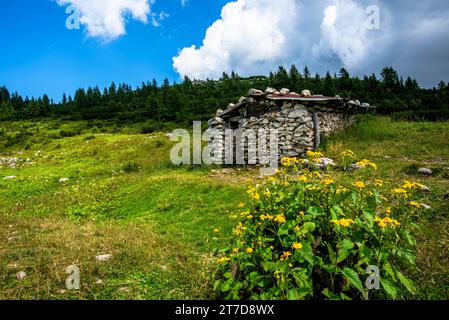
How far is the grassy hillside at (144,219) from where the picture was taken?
3.79 meters

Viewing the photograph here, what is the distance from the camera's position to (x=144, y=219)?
23.9 feet

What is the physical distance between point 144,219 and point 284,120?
796cm

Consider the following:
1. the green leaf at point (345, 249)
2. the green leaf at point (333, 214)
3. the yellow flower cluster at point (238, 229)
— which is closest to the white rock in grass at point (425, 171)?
the green leaf at point (333, 214)

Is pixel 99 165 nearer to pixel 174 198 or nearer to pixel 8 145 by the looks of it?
pixel 174 198

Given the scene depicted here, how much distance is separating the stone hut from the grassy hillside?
1.00m

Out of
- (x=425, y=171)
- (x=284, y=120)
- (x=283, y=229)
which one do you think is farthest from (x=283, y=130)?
(x=283, y=229)

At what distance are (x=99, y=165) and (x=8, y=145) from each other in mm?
17256

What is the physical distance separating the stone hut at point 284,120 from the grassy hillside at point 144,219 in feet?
3.29

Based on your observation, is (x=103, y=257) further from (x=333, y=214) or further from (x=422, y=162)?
(x=422, y=162)

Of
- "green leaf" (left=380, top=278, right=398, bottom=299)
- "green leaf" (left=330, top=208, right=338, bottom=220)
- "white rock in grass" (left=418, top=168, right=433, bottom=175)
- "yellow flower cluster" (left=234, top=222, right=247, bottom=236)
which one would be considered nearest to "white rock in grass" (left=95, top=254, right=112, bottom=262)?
"yellow flower cluster" (left=234, top=222, right=247, bottom=236)

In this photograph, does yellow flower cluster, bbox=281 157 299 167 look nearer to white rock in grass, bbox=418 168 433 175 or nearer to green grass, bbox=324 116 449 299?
green grass, bbox=324 116 449 299

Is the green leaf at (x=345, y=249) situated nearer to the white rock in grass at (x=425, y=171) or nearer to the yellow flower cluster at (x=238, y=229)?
the yellow flower cluster at (x=238, y=229)
